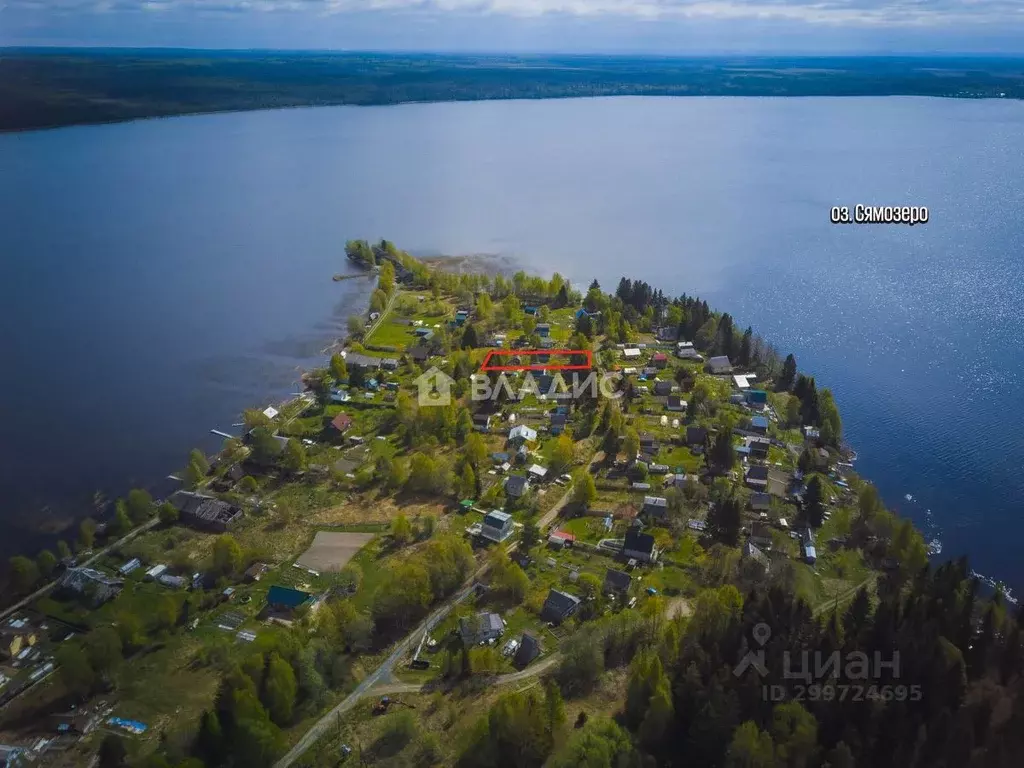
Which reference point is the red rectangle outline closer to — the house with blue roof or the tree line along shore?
the tree line along shore

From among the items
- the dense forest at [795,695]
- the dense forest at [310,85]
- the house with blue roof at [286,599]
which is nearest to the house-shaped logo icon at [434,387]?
the house with blue roof at [286,599]

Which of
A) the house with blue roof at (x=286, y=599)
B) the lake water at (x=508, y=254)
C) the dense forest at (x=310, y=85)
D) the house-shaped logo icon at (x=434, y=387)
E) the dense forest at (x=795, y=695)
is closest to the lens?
the dense forest at (x=795, y=695)

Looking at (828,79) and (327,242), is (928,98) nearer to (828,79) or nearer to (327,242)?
(828,79)

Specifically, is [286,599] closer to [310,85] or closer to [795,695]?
[795,695]

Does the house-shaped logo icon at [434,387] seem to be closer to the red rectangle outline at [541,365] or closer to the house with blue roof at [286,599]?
the red rectangle outline at [541,365]

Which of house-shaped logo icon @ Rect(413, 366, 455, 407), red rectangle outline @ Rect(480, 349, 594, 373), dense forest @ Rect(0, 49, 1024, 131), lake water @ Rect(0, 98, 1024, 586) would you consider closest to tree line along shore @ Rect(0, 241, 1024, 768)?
house-shaped logo icon @ Rect(413, 366, 455, 407)
